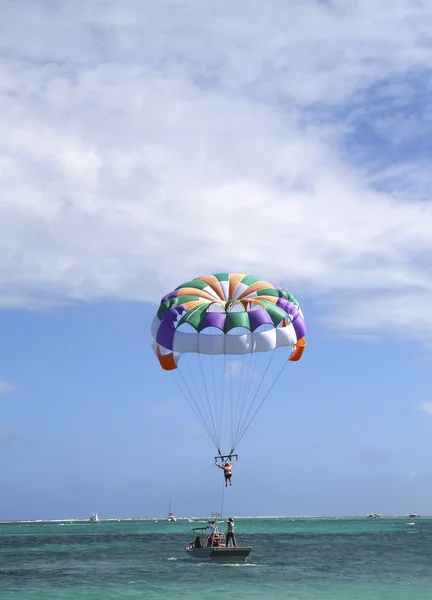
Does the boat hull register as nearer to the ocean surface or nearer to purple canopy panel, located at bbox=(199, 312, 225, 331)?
the ocean surface

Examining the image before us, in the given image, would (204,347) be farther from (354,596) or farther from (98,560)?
(98,560)

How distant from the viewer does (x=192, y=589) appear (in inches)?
974

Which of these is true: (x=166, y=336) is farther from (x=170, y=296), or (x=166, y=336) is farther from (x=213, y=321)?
(x=213, y=321)

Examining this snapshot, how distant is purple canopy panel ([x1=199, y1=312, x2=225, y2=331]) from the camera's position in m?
26.0

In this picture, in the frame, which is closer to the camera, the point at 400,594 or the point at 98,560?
the point at 400,594

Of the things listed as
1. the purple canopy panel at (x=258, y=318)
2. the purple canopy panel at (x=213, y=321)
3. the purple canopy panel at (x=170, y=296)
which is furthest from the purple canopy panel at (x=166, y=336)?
the purple canopy panel at (x=258, y=318)

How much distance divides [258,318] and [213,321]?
149 centimetres

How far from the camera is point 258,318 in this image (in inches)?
1021

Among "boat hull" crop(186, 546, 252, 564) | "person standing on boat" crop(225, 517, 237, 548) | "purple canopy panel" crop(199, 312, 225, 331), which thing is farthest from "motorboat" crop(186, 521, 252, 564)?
"purple canopy panel" crop(199, 312, 225, 331)

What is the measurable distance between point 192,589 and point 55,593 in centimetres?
424

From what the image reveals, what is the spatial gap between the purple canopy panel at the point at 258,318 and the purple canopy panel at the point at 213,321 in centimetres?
94

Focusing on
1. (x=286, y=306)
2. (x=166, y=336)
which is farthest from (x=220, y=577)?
(x=286, y=306)

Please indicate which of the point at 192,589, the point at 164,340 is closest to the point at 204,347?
the point at 164,340

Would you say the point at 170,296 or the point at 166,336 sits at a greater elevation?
the point at 170,296
